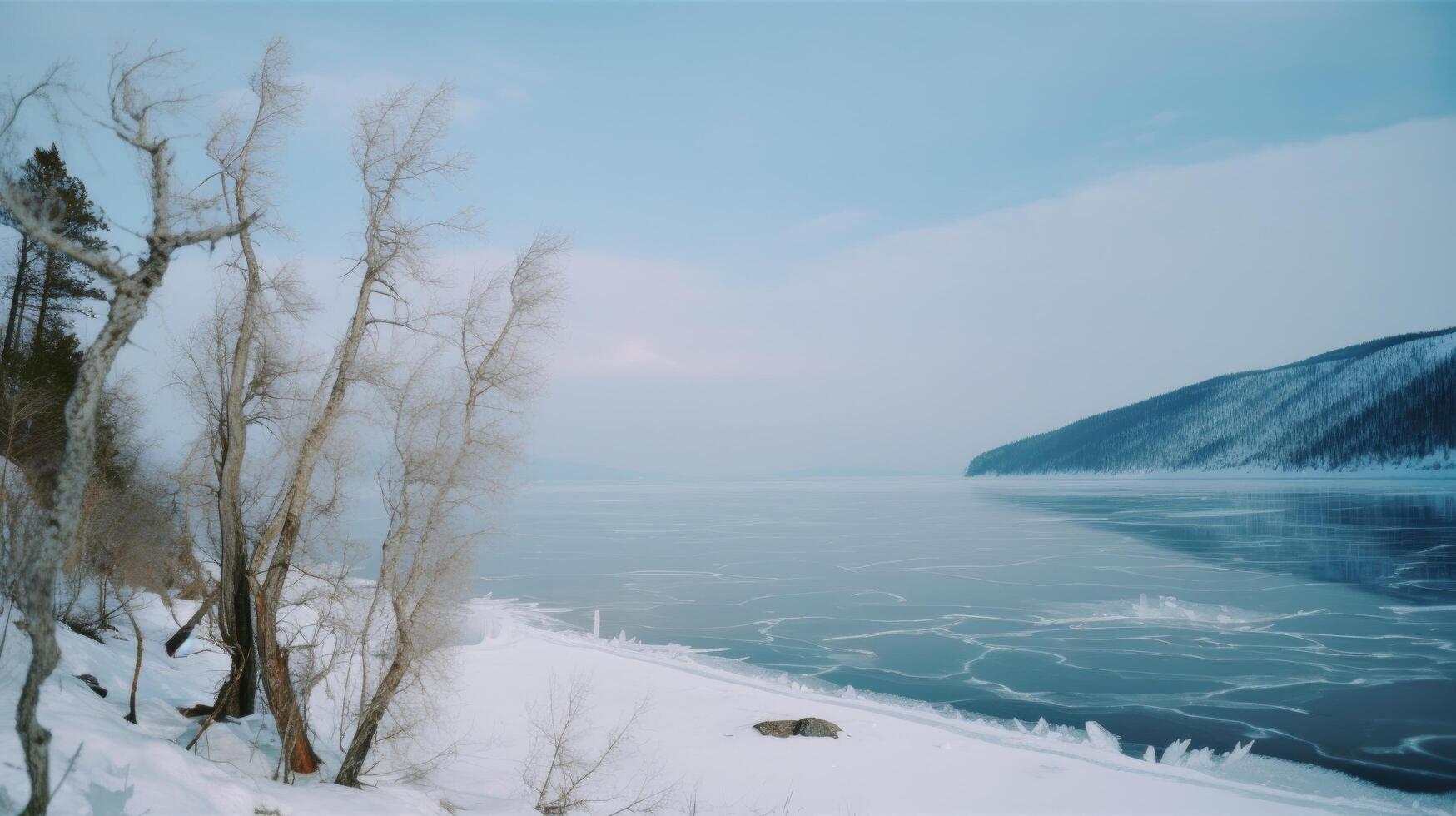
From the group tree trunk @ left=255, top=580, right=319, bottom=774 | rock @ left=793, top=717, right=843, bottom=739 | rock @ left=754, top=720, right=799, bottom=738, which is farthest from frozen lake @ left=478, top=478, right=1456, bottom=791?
rock @ left=754, top=720, right=799, bottom=738

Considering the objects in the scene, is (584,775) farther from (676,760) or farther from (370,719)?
(676,760)

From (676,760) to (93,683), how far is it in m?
8.06

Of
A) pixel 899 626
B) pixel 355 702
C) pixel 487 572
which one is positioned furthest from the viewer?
pixel 487 572

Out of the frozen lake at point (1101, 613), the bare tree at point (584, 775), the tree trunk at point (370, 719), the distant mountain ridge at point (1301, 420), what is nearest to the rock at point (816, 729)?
the bare tree at point (584, 775)

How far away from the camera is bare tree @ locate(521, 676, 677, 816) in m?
10.7

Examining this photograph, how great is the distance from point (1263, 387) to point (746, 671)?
155236 millimetres

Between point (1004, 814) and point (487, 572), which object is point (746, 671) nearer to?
point (1004, 814)

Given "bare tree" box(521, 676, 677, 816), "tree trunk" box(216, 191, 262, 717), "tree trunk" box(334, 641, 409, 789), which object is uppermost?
"tree trunk" box(216, 191, 262, 717)

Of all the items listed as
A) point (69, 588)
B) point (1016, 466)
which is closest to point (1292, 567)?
point (69, 588)

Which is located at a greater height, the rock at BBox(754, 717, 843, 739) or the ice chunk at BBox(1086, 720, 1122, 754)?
the rock at BBox(754, 717, 843, 739)

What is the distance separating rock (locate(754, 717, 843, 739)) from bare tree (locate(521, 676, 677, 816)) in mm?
2165

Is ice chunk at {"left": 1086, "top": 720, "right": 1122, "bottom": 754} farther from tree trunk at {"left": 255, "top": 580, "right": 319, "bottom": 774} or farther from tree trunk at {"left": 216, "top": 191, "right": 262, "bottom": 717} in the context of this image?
tree trunk at {"left": 216, "top": 191, "right": 262, "bottom": 717}

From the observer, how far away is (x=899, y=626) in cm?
2238

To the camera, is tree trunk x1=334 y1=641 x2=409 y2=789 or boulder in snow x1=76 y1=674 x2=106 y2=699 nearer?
tree trunk x1=334 y1=641 x2=409 y2=789
